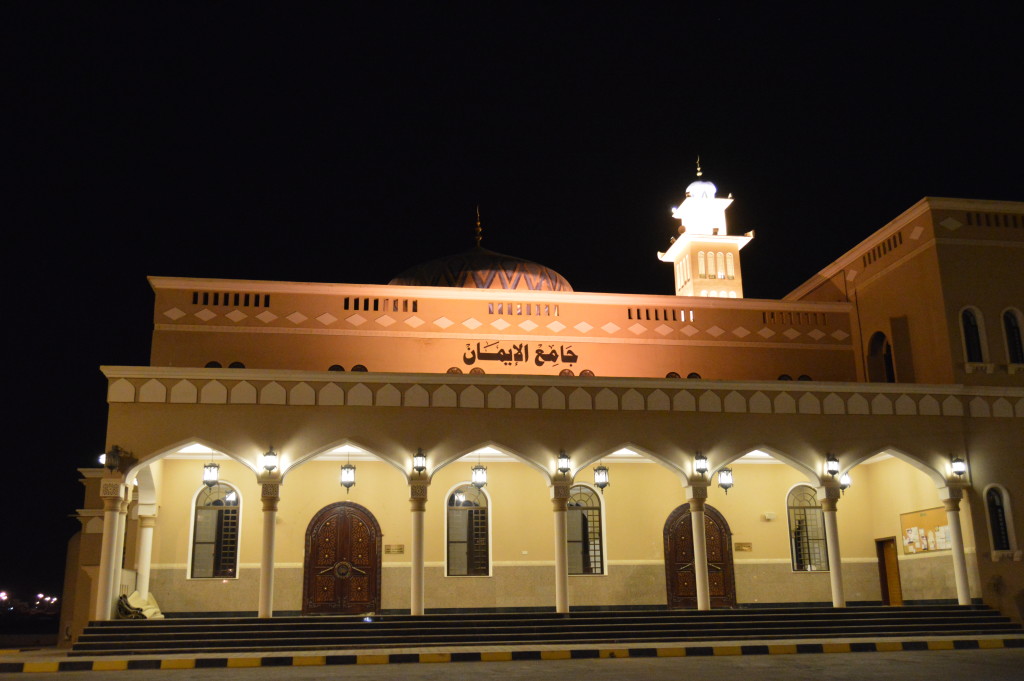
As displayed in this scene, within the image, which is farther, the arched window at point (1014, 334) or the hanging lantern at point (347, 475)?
the arched window at point (1014, 334)

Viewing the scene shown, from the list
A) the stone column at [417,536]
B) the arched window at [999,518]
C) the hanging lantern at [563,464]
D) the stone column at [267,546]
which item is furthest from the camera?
the arched window at [999,518]

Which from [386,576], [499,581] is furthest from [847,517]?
[386,576]

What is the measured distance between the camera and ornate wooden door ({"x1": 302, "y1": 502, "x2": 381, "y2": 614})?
18438 mm

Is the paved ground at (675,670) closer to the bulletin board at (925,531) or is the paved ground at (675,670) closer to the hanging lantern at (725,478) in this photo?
the bulletin board at (925,531)

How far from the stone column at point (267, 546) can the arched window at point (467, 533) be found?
392 cm

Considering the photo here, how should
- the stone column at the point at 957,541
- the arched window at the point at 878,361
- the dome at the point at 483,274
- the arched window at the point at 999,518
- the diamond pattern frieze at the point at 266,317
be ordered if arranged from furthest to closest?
the dome at the point at 483,274
the arched window at the point at 878,361
the diamond pattern frieze at the point at 266,317
the arched window at the point at 999,518
the stone column at the point at 957,541

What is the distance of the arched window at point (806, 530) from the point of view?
793 inches

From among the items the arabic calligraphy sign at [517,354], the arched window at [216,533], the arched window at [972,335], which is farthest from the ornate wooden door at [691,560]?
the arched window at [216,533]

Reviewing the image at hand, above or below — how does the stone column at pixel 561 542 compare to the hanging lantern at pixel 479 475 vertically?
below

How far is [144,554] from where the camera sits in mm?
17625

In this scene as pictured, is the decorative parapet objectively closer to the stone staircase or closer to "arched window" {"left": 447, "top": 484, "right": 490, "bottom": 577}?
"arched window" {"left": 447, "top": 484, "right": 490, "bottom": 577}

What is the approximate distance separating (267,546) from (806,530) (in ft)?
35.1

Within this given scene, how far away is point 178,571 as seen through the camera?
59.7ft

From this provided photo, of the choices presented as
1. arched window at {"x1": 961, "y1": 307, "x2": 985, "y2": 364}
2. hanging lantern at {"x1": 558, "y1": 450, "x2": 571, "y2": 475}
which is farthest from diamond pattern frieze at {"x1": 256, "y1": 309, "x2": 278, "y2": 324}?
arched window at {"x1": 961, "y1": 307, "x2": 985, "y2": 364}
